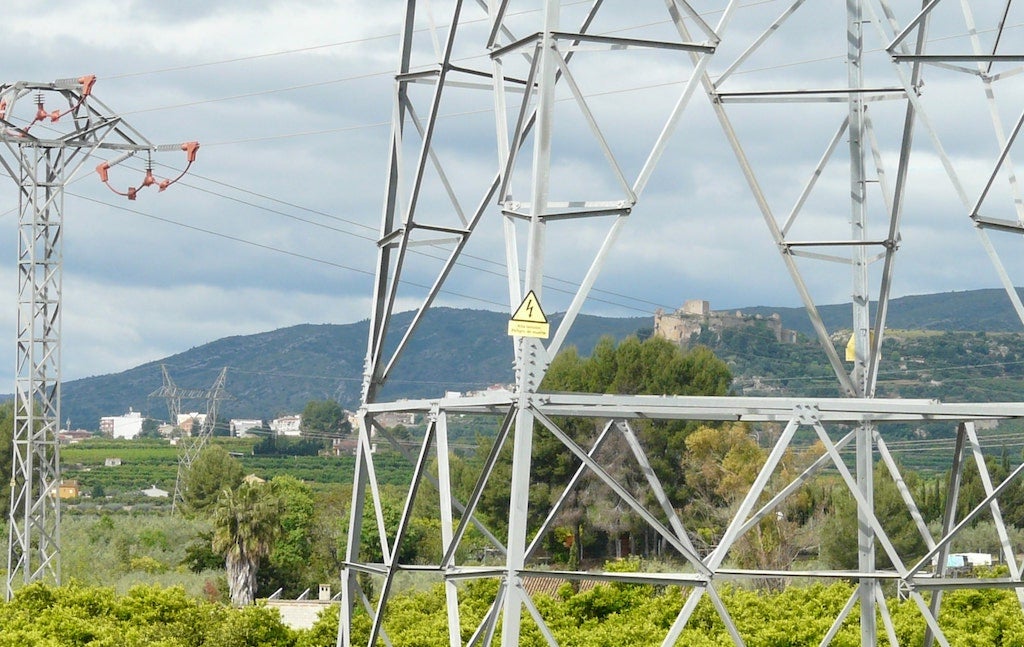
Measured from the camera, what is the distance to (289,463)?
144 metres

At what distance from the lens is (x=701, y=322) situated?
15062 cm

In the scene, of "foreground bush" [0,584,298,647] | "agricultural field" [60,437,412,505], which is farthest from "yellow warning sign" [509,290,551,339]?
"agricultural field" [60,437,412,505]

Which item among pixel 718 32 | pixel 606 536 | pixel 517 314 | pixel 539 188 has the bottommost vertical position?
pixel 606 536

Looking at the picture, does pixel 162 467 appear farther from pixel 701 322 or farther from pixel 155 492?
pixel 701 322

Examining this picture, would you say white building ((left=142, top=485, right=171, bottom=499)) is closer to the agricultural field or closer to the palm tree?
the agricultural field

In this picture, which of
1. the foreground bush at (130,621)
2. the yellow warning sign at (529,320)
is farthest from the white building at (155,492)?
the yellow warning sign at (529,320)

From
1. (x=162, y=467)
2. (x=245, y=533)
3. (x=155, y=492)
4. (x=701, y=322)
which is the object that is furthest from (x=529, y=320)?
(x=162, y=467)

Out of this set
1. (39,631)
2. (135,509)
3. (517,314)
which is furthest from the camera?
(135,509)

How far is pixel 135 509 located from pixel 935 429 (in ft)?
202

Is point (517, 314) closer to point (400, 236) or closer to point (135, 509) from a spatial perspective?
point (400, 236)

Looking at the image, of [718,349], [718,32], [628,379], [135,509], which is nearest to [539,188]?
[718,32]

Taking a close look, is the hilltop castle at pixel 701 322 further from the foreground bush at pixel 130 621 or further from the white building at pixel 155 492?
the foreground bush at pixel 130 621

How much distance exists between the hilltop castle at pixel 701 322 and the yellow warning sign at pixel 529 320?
443 feet

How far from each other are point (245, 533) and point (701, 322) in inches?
4085
